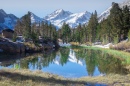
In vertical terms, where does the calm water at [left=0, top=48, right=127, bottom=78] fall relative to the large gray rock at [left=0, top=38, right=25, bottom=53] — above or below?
below

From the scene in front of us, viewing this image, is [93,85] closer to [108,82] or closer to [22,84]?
[108,82]

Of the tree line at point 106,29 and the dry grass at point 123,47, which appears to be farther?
the tree line at point 106,29

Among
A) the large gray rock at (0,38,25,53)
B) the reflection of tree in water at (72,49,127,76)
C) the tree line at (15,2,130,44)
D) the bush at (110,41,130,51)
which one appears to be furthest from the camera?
the tree line at (15,2,130,44)

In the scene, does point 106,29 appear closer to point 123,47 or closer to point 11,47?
point 123,47

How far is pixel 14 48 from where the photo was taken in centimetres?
7750

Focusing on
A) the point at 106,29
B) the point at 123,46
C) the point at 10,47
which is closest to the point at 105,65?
the point at 10,47

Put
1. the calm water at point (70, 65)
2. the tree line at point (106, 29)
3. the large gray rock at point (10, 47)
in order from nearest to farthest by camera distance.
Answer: the calm water at point (70, 65) < the large gray rock at point (10, 47) < the tree line at point (106, 29)

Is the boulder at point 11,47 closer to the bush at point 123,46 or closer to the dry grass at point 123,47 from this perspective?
the dry grass at point 123,47

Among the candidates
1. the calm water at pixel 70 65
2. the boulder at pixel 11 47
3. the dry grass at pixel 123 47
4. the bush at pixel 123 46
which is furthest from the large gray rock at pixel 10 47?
the bush at pixel 123 46

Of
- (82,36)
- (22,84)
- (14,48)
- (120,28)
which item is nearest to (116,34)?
(120,28)

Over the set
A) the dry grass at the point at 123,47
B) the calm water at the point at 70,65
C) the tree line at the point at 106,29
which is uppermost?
the tree line at the point at 106,29

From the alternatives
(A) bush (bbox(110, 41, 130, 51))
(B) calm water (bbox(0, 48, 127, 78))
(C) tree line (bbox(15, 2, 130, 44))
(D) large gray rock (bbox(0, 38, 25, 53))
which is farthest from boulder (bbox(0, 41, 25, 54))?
(A) bush (bbox(110, 41, 130, 51))

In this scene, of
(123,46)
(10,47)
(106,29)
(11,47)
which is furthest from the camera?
(106,29)

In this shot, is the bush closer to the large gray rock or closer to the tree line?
the tree line
